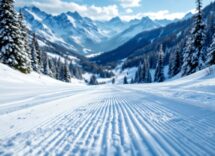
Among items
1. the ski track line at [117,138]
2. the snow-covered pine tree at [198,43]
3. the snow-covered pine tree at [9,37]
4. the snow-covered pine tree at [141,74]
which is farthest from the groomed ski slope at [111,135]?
the snow-covered pine tree at [141,74]

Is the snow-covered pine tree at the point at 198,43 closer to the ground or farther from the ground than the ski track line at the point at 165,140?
farther from the ground

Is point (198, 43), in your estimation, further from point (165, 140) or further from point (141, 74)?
point (141, 74)

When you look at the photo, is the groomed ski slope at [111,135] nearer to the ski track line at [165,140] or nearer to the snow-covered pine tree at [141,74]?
the ski track line at [165,140]

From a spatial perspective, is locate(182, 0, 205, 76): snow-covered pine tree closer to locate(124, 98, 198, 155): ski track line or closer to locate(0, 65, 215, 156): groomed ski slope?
locate(0, 65, 215, 156): groomed ski slope

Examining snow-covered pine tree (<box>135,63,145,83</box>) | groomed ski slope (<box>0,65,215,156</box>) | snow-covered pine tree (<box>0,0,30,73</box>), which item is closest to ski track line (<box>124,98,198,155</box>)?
groomed ski slope (<box>0,65,215,156</box>)

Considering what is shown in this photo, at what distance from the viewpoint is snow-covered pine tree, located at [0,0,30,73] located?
35.8 m

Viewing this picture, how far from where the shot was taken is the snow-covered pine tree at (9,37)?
35.8 meters

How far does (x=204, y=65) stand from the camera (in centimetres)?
3981

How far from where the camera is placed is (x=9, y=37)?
1411 inches

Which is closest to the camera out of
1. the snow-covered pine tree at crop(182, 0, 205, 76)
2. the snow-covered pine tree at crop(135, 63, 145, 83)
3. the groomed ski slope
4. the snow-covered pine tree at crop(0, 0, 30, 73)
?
the groomed ski slope

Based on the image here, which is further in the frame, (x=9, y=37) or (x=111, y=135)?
(x=9, y=37)

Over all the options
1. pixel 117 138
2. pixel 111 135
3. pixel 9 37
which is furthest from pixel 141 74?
pixel 117 138

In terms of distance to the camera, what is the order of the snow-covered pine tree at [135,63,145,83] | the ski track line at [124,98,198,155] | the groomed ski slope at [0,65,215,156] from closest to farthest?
the ski track line at [124,98,198,155]
the groomed ski slope at [0,65,215,156]
the snow-covered pine tree at [135,63,145,83]

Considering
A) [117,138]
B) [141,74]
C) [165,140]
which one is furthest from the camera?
[141,74]
